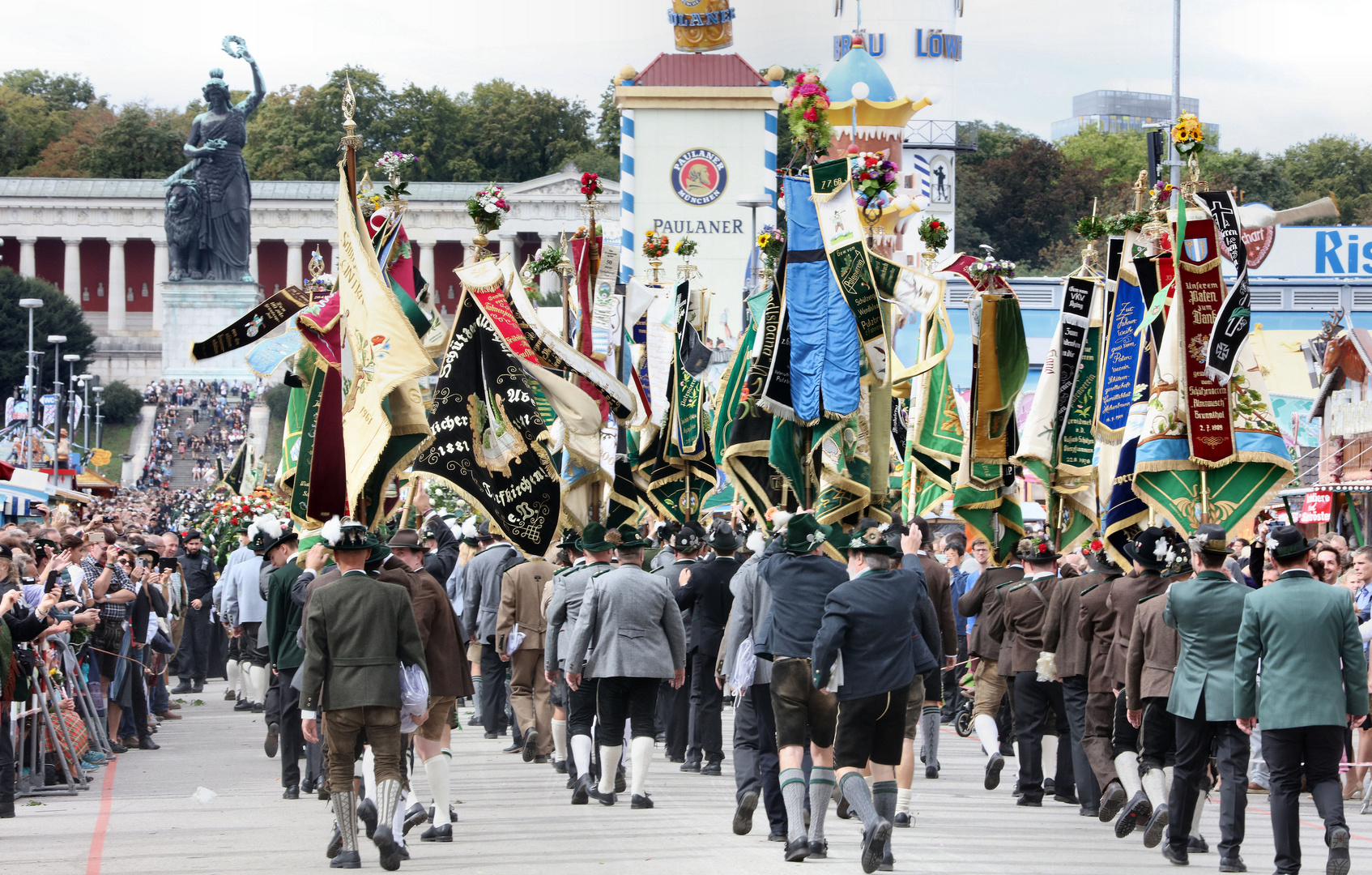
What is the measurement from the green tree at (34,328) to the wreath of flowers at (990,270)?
76717 mm

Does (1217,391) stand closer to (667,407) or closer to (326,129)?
(667,407)

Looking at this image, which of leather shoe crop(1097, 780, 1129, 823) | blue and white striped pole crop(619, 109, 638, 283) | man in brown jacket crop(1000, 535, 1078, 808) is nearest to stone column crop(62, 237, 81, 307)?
blue and white striped pole crop(619, 109, 638, 283)

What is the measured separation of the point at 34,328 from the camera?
88.0 m

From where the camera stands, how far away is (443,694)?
10.7 meters

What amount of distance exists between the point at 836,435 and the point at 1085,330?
2747 mm

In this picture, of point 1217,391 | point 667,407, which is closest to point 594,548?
point 1217,391

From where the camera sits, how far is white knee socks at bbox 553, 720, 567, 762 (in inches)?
551

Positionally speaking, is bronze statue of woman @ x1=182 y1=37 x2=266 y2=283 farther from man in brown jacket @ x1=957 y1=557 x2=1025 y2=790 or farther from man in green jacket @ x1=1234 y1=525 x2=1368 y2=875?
man in green jacket @ x1=1234 y1=525 x2=1368 y2=875

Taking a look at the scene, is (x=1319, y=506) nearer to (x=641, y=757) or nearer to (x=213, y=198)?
(x=641, y=757)

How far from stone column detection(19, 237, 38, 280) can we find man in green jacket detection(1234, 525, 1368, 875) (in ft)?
328

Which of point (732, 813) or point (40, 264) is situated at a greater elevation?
point (40, 264)

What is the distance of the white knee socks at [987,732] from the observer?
13008mm

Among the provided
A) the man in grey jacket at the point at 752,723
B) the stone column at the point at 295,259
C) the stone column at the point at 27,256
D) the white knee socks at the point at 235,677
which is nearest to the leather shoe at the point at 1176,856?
the man in grey jacket at the point at 752,723

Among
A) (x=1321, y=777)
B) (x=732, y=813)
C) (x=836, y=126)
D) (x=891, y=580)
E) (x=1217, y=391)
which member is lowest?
(x=732, y=813)
